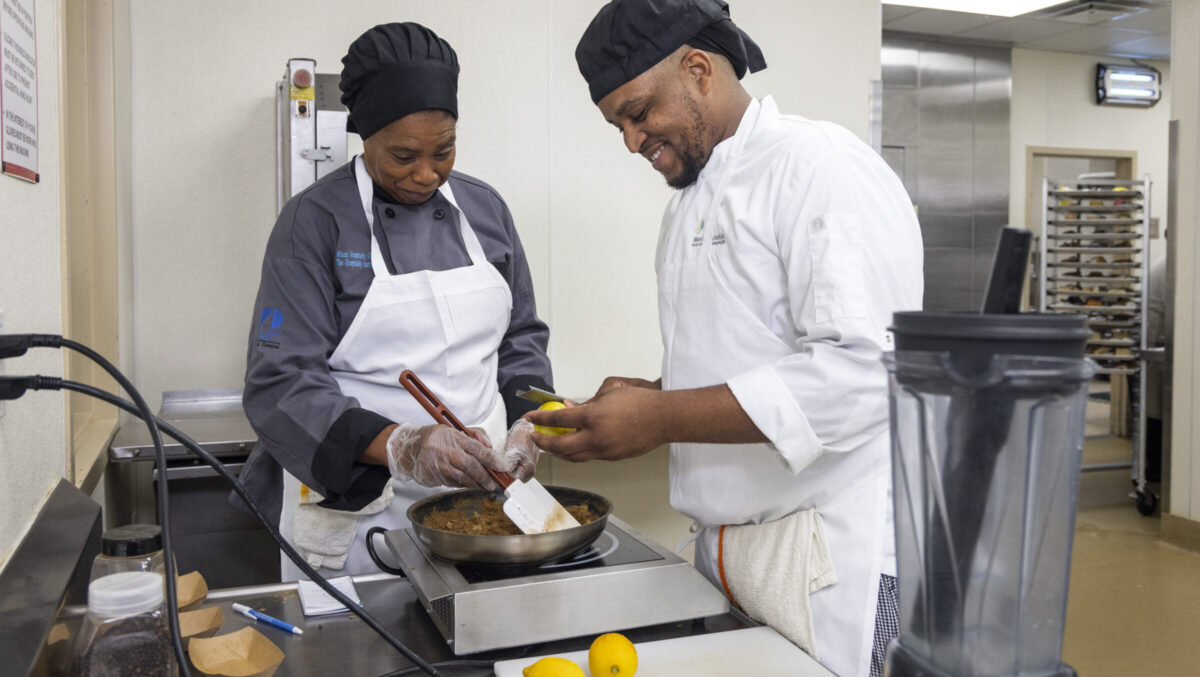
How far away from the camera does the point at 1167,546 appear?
14.2ft

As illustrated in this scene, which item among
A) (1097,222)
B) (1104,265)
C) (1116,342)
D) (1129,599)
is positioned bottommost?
(1129,599)

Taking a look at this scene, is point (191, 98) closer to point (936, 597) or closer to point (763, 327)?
point (763, 327)

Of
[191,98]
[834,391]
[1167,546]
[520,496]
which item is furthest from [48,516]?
[1167,546]

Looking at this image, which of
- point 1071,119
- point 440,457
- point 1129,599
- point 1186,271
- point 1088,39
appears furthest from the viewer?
point 1071,119

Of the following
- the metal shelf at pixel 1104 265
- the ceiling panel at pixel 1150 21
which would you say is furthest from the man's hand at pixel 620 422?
the ceiling panel at pixel 1150 21

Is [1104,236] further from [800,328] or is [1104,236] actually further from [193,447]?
[193,447]

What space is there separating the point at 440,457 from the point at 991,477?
1007 mm

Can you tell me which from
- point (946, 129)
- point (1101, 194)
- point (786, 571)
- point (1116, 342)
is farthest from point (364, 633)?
point (946, 129)

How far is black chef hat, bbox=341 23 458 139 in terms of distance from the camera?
5.17 feet

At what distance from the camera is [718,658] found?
1090mm

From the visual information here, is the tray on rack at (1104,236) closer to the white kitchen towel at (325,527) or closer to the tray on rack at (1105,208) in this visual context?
the tray on rack at (1105,208)

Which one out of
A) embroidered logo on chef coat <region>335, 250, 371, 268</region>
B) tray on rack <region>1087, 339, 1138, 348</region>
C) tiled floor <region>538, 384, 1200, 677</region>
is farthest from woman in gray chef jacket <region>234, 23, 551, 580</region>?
tray on rack <region>1087, 339, 1138, 348</region>

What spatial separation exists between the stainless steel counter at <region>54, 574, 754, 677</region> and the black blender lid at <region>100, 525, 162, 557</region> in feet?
0.85

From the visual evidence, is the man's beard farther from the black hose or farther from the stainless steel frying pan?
the black hose
